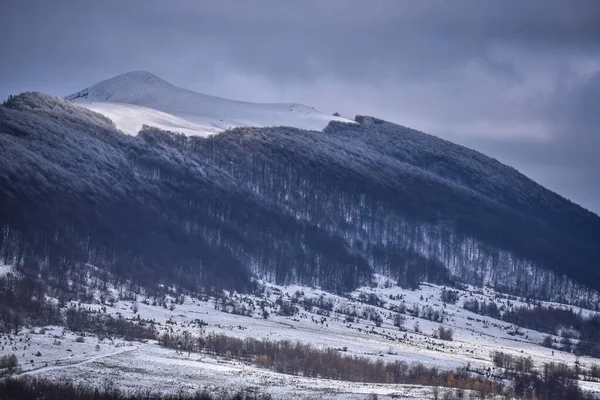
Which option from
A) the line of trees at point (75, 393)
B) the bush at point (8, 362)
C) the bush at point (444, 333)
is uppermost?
the bush at point (444, 333)

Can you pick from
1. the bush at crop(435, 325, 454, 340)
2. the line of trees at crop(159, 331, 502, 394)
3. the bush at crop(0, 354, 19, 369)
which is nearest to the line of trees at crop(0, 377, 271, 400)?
the bush at crop(0, 354, 19, 369)

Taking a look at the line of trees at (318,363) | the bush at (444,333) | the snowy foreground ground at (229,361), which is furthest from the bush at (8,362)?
the bush at (444,333)

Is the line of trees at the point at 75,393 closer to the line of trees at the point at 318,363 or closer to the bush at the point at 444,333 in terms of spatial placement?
the line of trees at the point at 318,363

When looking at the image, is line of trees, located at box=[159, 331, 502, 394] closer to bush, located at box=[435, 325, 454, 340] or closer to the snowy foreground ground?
the snowy foreground ground

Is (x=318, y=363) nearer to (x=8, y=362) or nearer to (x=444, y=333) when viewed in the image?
(x=8, y=362)

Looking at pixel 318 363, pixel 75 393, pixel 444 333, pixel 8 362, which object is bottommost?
pixel 75 393

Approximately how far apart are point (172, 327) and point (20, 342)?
35555 millimetres

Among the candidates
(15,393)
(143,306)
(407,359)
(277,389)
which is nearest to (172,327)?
(143,306)

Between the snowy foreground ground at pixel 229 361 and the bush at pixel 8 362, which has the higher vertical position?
the snowy foreground ground at pixel 229 361

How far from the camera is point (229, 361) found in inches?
4938

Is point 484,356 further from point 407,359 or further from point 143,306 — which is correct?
point 143,306

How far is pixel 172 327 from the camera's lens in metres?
150

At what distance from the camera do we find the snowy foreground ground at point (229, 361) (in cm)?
10525

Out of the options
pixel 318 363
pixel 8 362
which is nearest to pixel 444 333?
pixel 318 363
